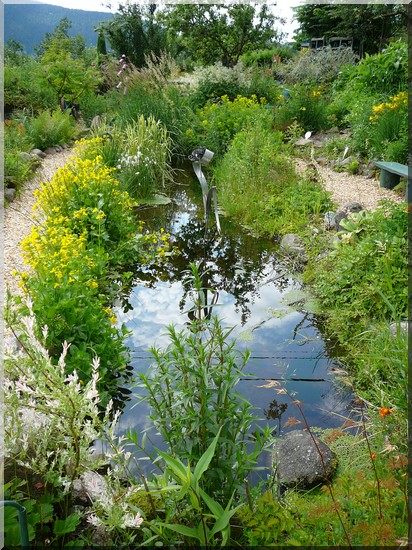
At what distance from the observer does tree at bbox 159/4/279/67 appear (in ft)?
46.7

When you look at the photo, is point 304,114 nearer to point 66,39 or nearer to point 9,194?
point 9,194

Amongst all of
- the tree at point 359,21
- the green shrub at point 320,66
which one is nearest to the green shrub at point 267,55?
the tree at point 359,21

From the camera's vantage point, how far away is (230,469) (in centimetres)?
158

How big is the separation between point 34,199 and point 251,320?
11.1 feet

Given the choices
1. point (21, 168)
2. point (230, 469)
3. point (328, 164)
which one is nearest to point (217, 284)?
point (230, 469)

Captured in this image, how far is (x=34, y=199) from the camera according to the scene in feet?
18.8

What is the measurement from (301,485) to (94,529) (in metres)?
0.96

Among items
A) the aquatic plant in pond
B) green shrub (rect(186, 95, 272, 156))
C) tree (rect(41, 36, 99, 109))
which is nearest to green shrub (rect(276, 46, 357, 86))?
green shrub (rect(186, 95, 272, 156))

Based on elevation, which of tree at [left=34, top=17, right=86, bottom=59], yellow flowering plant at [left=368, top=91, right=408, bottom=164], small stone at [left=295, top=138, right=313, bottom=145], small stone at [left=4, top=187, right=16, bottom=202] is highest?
tree at [left=34, top=17, right=86, bottom=59]

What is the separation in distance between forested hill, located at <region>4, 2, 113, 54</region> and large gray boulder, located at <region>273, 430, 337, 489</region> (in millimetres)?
13370

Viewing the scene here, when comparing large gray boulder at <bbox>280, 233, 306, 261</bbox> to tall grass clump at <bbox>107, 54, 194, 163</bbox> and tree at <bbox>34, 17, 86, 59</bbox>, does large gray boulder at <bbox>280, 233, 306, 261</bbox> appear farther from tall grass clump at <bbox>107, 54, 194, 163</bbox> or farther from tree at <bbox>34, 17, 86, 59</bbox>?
tree at <bbox>34, 17, 86, 59</bbox>

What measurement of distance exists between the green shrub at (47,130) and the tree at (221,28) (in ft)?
24.5

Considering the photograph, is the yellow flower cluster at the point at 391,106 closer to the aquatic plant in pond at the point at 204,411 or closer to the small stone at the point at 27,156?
the small stone at the point at 27,156

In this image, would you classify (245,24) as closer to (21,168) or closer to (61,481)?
(21,168)
